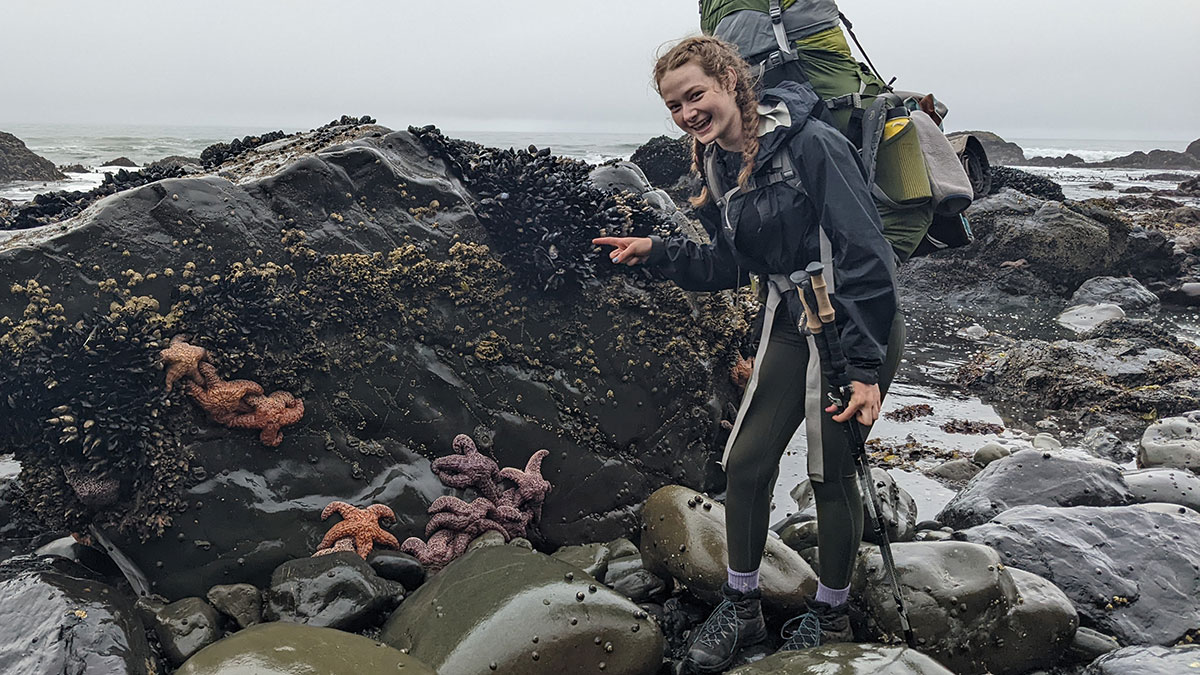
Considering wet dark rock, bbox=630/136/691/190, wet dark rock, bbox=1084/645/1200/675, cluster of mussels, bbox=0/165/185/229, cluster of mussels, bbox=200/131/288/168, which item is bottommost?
wet dark rock, bbox=1084/645/1200/675

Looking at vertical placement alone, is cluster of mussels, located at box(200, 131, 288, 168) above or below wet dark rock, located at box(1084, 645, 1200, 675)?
above

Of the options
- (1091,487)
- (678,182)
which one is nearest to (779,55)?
(1091,487)

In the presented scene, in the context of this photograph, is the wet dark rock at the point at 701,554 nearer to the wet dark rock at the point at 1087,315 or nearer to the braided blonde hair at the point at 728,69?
the braided blonde hair at the point at 728,69

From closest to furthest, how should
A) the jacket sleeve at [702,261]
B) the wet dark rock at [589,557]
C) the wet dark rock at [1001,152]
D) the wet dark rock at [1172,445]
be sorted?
the jacket sleeve at [702,261], the wet dark rock at [589,557], the wet dark rock at [1172,445], the wet dark rock at [1001,152]

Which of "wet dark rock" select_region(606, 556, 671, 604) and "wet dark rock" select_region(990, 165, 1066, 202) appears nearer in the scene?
"wet dark rock" select_region(606, 556, 671, 604)

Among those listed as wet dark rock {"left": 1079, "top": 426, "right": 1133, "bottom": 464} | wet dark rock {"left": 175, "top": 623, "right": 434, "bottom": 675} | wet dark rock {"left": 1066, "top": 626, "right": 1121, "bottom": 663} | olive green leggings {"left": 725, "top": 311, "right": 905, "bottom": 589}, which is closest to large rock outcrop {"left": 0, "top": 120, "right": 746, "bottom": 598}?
wet dark rock {"left": 175, "top": 623, "right": 434, "bottom": 675}

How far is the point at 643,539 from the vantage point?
441 cm

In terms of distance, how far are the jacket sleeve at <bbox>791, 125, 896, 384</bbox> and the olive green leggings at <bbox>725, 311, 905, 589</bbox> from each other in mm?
357

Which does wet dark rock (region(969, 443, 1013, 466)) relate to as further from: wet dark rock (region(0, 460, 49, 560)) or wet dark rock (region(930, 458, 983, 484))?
wet dark rock (region(0, 460, 49, 560))

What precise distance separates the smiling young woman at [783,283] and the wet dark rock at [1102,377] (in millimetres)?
5590

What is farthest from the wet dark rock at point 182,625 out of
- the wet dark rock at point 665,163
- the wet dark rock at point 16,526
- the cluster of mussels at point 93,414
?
the wet dark rock at point 665,163

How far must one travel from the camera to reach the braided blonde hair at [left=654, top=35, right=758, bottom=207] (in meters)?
3.31

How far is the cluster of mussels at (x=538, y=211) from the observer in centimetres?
491

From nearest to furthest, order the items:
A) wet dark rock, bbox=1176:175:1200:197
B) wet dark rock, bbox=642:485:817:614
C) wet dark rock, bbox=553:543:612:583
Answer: wet dark rock, bbox=642:485:817:614 → wet dark rock, bbox=553:543:612:583 → wet dark rock, bbox=1176:175:1200:197
